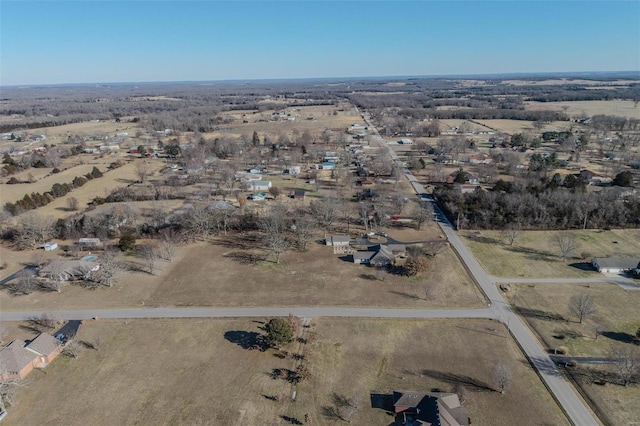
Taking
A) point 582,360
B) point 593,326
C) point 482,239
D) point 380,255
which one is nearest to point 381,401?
point 582,360

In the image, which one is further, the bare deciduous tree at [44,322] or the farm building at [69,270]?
the farm building at [69,270]

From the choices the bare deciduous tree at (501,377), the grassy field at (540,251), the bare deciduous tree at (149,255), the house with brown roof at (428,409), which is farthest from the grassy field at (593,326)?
the bare deciduous tree at (149,255)

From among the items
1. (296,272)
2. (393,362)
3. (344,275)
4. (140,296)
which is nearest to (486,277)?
(344,275)

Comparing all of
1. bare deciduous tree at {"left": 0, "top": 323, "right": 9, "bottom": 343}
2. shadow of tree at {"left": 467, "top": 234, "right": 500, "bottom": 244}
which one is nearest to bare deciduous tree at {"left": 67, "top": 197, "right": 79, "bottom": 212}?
bare deciduous tree at {"left": 0, "top": 323, "right": 9, "bottom": 343}

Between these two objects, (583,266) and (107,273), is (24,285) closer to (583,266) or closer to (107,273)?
(107,273)

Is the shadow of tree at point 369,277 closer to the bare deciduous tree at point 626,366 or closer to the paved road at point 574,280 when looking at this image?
the paved road at point 574,280
